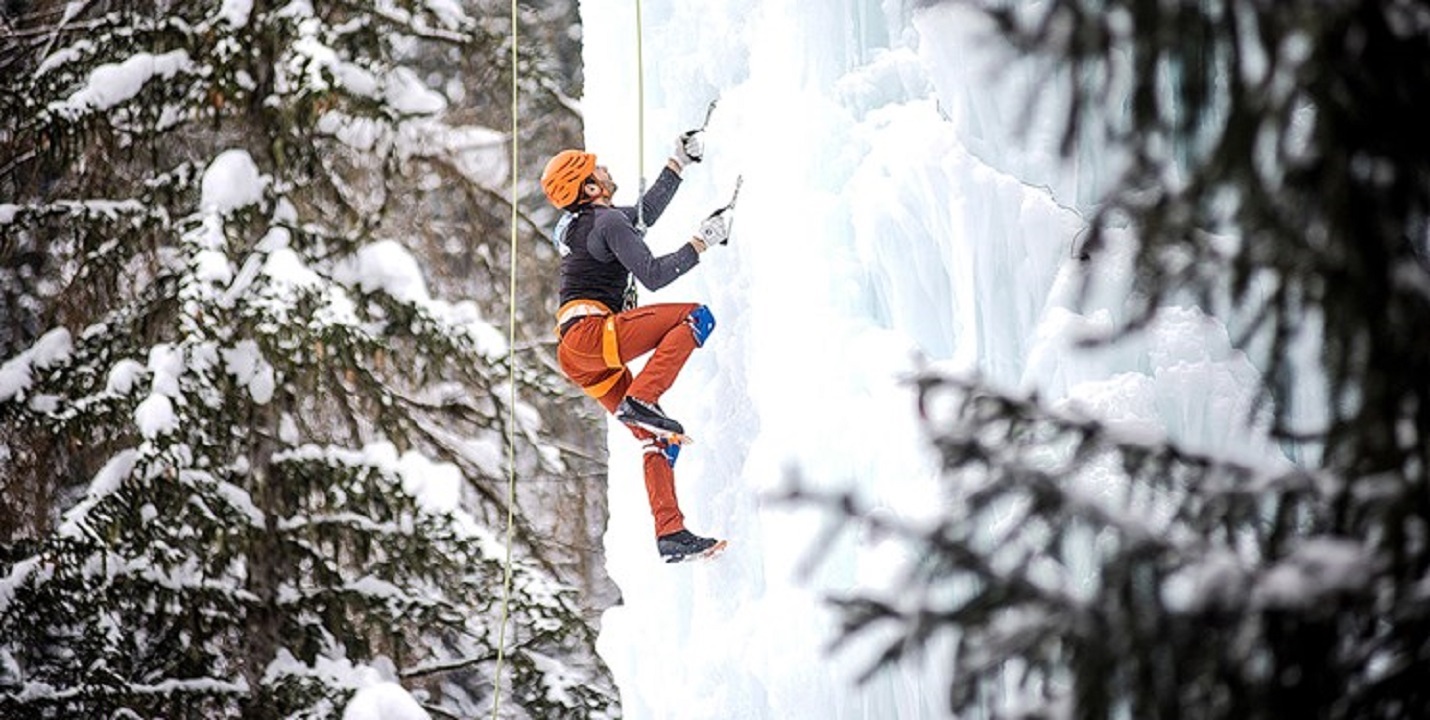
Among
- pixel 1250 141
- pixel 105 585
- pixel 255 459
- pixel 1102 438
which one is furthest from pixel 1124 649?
pixel 105 585

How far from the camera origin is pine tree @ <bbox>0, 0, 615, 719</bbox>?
5.98 meters

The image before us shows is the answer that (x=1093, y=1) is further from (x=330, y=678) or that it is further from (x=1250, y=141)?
(x=330, y=678)

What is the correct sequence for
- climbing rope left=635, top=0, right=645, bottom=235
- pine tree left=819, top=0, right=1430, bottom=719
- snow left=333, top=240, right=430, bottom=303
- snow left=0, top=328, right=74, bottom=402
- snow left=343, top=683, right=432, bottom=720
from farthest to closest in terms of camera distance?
1. snow left=0, top=328, right=74, bottom=402
2. snow left=333, top=240, right=430, bottom=303
3. snow left=343, top=683, right=432, bottom=720
4. climbing rope left=635, top=0, right=645, bottom=235
5. pine tree left=819, top=0, right=1430, bottom=719

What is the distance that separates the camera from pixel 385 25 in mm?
6059

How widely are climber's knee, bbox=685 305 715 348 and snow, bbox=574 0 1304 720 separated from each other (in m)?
0.20

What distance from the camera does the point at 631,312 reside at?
158 inches

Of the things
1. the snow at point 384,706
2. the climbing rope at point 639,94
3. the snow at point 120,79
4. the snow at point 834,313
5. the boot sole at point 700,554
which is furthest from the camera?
the snow at point 120,79

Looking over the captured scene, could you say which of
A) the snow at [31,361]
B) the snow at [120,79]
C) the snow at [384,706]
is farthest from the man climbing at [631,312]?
the snow at [31,361]

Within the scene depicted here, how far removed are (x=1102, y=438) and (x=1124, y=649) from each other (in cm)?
21

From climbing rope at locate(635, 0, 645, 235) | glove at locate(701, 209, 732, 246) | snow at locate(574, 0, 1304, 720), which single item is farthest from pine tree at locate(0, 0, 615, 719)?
glove at locate(701, 209, 732, 246)

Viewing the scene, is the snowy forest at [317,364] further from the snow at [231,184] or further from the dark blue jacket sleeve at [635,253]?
the dark blue jacket sleeve at [635,253]

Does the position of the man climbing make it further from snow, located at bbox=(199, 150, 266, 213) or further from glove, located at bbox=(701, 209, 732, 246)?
snow, located at bbox=(199, 150, 266, 213)

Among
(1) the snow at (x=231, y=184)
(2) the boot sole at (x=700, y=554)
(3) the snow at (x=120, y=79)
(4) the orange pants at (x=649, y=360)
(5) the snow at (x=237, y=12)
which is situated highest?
(5) the snow at (x=237, y=12)

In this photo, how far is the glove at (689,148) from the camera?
398 centimetres
